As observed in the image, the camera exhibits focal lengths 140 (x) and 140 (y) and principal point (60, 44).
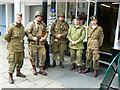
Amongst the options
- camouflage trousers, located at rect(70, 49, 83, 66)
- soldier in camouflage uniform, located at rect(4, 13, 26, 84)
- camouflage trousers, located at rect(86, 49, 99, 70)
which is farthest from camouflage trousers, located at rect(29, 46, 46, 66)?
camouflage trousers, located at rect(86, 49, 99, 70)

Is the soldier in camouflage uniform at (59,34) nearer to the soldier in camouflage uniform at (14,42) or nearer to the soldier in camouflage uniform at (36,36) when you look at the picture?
the soldier in camouflage uniform at (36,36)

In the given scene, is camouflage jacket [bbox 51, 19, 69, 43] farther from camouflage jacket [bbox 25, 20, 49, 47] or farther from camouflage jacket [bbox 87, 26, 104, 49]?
camouflage jacket [bbox 87, 26, 104, 49]

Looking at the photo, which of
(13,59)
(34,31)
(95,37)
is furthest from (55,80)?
(95,37)

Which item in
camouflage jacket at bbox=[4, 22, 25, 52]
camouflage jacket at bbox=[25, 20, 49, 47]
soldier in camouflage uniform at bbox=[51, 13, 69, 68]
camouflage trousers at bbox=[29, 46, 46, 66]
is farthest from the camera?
soldier in camouflage uniform at bbox=[51, 13, 69, 68]

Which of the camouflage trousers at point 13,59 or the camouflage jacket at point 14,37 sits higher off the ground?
the camouflage jacket at point 14,37

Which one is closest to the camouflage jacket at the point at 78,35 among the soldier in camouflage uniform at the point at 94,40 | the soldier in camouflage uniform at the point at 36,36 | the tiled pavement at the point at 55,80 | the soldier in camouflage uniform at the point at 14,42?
the soldier in camouflage uniform at the point at 94,40

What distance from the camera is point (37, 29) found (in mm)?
4426

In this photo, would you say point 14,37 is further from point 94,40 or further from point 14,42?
point 94,40

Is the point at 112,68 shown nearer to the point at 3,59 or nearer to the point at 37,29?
the point at 37,29

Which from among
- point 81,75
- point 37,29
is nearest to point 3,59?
point 37,29

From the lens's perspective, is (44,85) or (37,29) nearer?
(44,85)

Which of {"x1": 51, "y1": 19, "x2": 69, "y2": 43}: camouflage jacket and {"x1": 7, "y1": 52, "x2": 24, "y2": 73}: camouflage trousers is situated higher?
A: {"x1": 51, "y1": 19, "x2": 69, "y2": 43}: camouflage jacket

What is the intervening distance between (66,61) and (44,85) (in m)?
2.37

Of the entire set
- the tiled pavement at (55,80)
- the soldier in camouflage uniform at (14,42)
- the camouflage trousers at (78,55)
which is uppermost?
the soldier in camouflage uniform at (14,42)
